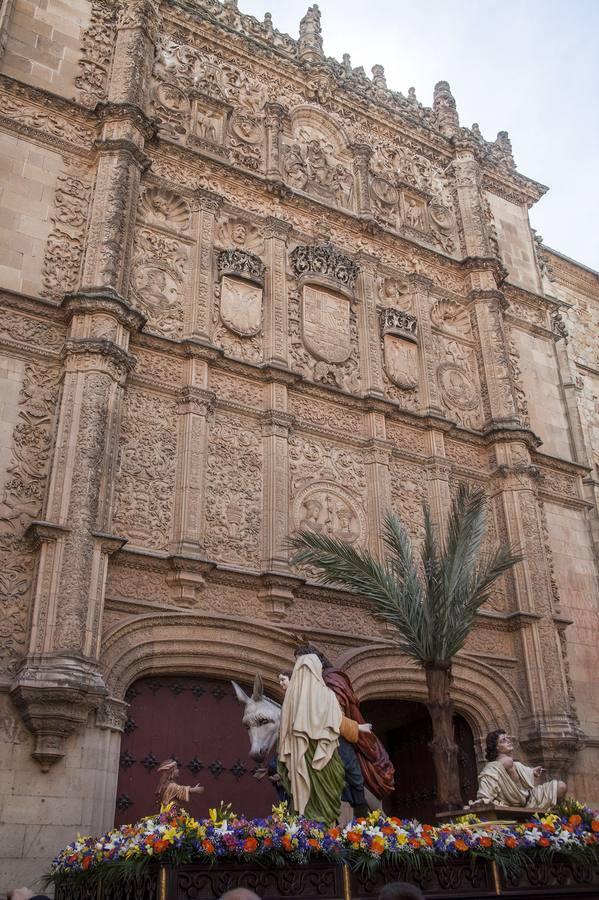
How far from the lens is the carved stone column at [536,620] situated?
12289 millimetres

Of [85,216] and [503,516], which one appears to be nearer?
[85,216]

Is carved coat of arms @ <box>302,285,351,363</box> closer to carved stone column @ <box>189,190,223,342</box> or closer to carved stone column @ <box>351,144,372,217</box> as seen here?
carved stone column @ <box>189,190,223,342</box>

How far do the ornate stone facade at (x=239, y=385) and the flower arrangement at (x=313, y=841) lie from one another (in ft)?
7.57

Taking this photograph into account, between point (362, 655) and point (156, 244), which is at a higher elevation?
point (156, 244)

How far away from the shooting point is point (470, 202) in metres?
17.4

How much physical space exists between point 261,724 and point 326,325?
7.29 meters

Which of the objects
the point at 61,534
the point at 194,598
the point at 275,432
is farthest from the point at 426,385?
the point at 61,534

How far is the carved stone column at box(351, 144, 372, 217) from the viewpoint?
51.6 feet

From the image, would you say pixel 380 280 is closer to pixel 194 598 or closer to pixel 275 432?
pixel 275 432

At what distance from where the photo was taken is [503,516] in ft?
47.3

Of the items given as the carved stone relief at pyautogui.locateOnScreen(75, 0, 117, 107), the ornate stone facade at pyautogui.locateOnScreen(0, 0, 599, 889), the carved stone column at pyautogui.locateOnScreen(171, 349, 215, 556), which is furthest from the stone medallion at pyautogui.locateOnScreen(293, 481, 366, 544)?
the carved stone relief at pyautogui.locateOnScreen(75, 0, 117, 107)

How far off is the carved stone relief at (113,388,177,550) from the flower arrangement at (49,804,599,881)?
13.2 feet

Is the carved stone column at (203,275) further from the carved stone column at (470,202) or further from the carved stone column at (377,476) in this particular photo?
the carved stone column at (470,202)

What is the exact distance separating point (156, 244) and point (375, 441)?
4.44 metres
